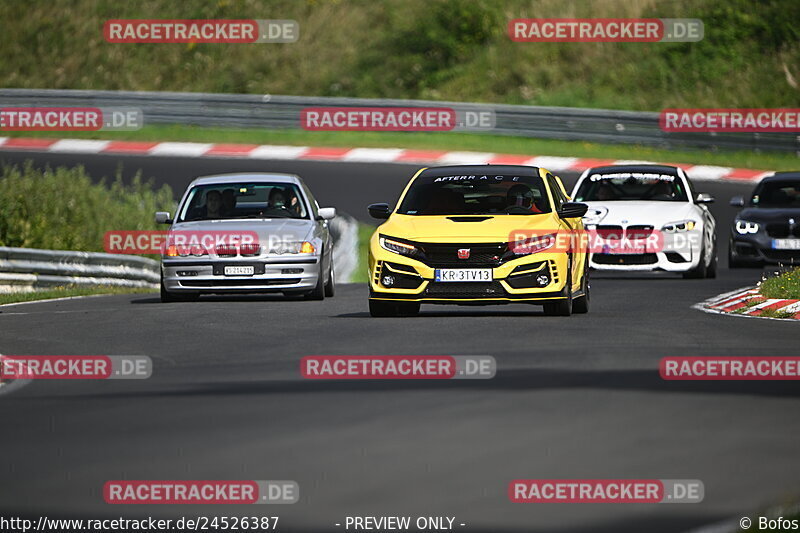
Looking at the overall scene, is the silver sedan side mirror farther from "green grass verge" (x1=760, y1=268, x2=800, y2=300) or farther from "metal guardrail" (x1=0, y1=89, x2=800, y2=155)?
"metal guardrail" (x1=0, y1=89, x2=800, y2=155)

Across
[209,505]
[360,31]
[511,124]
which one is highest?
[360,31]

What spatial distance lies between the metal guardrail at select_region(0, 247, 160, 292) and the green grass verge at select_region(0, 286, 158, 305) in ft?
0.33

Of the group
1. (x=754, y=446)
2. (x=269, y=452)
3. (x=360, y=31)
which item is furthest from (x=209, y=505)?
(x=360, y=31)

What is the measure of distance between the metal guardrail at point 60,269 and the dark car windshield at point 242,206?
9.51 ft

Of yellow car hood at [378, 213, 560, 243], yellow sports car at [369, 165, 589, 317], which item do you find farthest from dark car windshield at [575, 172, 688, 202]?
yellow car hood at [378, 213, 560, 243]

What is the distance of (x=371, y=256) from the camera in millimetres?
16297

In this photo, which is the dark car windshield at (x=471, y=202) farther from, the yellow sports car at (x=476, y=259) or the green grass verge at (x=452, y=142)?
the green grass verge at (x=452, y=142)

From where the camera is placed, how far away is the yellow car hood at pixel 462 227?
15961mm

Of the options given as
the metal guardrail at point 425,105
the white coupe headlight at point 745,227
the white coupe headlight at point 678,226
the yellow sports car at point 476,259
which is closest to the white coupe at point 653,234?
the white coupe headlight at point 678,226

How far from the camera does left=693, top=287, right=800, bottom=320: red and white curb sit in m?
16.5

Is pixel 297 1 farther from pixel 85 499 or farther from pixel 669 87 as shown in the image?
pixel 85 499

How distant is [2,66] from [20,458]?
3944cm

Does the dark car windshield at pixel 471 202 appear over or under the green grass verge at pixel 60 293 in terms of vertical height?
over

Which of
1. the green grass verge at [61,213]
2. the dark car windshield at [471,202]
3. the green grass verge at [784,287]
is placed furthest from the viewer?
the green grass verge at [61,213]
